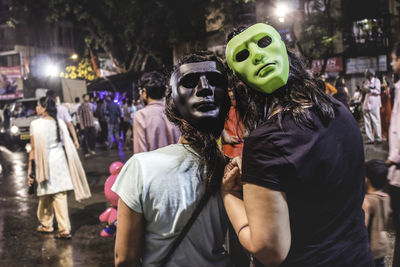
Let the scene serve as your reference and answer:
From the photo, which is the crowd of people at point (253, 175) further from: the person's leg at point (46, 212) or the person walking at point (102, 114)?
the person walking at point (102, 114)

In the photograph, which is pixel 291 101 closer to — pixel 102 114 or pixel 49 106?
pixel 49 106

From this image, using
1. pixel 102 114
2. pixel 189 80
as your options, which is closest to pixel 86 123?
pixel 102 114

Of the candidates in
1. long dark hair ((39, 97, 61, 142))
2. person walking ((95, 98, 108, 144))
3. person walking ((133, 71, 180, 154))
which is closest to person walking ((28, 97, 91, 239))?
long dark hair ((39, 97, 61, 142))

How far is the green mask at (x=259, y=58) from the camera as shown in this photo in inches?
61.4

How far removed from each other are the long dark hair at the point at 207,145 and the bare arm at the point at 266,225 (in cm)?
18

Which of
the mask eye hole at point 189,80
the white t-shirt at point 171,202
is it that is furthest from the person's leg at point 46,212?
the mask eye hole at point 189,80

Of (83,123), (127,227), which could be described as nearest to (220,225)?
(127,227)

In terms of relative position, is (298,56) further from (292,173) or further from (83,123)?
(83,123)

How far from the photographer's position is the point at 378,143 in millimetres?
11711

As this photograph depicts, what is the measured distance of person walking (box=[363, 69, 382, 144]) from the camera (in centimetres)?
1159

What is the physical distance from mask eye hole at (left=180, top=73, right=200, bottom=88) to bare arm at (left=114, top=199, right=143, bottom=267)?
0.54 meters

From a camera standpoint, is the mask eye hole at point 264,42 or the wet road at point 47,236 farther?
the wet road at point 47,236

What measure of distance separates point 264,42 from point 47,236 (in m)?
4.94

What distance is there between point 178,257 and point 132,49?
80.7ft
